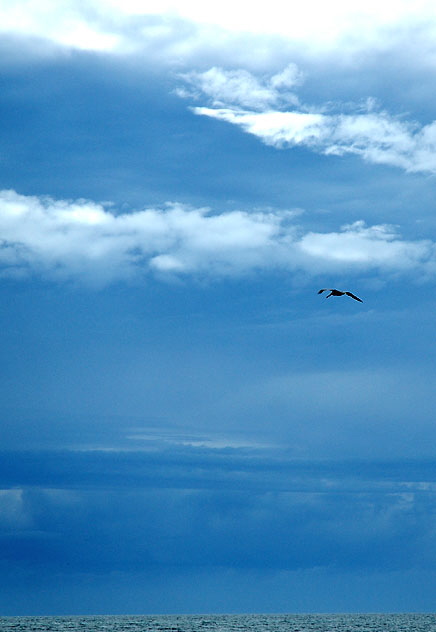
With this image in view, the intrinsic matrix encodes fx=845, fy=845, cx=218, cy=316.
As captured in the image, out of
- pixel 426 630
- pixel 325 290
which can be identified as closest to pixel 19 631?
pixel 426 630

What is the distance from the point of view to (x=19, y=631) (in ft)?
618

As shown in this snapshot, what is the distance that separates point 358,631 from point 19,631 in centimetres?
7833

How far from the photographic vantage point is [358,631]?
199500 millimetres

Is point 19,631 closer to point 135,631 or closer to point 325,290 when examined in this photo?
point 135,631

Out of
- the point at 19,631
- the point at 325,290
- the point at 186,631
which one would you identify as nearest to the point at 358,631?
the point at 186,631

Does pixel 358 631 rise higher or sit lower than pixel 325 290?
lower

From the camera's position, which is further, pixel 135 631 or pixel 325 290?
pixel 135 631

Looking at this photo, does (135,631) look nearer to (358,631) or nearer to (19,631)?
(19,631)

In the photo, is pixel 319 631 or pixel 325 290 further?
pixel 319 631

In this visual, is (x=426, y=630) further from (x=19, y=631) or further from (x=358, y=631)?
(x=19, y=631)

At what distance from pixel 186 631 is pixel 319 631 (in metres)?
31.3

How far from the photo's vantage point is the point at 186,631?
198 m

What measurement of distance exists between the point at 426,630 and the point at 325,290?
14834 centimetres

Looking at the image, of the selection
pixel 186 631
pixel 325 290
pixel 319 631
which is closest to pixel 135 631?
pixel 186 631
